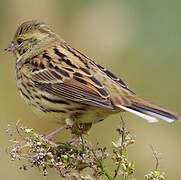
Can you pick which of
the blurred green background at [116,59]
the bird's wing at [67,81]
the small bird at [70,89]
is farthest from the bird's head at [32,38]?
the blurred green background at [116,59]

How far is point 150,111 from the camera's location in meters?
3.95

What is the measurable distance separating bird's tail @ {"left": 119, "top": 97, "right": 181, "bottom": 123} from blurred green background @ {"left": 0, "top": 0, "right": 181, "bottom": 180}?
2.18m

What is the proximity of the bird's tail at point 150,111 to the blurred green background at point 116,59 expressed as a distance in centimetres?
218

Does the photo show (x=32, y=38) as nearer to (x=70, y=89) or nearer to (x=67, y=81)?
(x=67, y=81)

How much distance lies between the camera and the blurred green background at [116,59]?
6340 mm

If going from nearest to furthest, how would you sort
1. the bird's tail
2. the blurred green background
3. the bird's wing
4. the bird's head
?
the bird's tail, the bird's wing, the bird's head, the blurred green background

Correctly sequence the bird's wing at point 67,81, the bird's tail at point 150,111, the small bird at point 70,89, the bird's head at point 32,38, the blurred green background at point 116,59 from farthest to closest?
1. the blurred green background at point 116,59
2. the bird's head at point 32,38
3. the bird's wing at point 67,81
4. the small bird at point 70,89
5. the bird's tail at point 150,111

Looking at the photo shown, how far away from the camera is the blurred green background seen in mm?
6340

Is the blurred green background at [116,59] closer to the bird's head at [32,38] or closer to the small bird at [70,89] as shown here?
the bird's head at [32,38]

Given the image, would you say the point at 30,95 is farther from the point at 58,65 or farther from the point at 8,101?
the point at 8,101

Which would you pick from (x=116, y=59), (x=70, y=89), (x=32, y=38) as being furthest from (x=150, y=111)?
(x=116, y=59)

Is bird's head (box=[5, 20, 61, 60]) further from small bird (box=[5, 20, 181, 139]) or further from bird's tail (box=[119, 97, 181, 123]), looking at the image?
Result: bird's tail (box=[119, 97, 181, 123])

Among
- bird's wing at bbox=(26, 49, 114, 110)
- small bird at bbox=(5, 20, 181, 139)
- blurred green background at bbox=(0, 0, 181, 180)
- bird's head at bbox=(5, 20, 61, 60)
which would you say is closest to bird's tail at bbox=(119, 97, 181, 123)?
small bird at bbox=(5, 20, 181, 139)

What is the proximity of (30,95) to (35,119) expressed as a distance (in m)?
2.04
